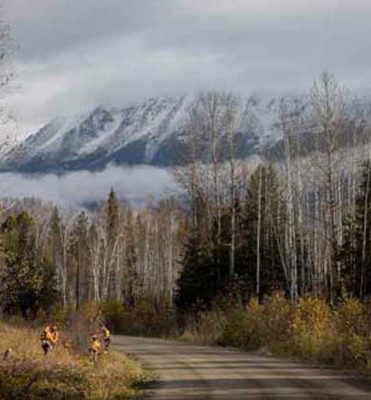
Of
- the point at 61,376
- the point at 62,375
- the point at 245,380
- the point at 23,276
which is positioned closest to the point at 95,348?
the point at 62,375

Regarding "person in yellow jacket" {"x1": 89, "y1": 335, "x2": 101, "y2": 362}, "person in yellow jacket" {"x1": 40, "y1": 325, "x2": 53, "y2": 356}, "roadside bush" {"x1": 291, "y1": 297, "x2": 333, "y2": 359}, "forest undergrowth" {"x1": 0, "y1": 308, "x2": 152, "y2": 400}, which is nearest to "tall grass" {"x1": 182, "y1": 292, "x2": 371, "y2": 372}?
"roadside bush" {"x1": 291, "y1": 297, "x2": 333, "y2": 359}

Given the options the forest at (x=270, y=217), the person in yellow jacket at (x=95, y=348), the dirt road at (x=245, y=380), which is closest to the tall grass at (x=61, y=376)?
the person in yellow jacket at (x=95, y=348)

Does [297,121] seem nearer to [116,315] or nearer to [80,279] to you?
[116,315]

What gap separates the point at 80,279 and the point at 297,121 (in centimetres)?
5725

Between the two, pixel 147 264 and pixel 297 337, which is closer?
pixel 297 337

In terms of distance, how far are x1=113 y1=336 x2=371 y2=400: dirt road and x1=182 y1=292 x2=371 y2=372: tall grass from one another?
6.29 feet

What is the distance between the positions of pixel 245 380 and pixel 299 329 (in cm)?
1549

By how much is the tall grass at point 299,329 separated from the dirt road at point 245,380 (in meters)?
1.92

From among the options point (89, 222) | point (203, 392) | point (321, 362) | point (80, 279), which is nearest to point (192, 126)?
point (321, 362)

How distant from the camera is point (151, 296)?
8400cm

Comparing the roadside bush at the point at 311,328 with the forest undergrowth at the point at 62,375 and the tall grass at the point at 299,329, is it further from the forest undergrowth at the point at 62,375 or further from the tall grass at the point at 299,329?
the forest undergrowth at the point at 62,375

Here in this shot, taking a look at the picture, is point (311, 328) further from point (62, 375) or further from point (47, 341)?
point (62, 375)

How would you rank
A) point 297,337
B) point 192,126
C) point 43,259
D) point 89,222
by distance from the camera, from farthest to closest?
point 89,222 < point 43,259 < point 192,126 < point 297,337

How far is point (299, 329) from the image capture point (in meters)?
42.5
